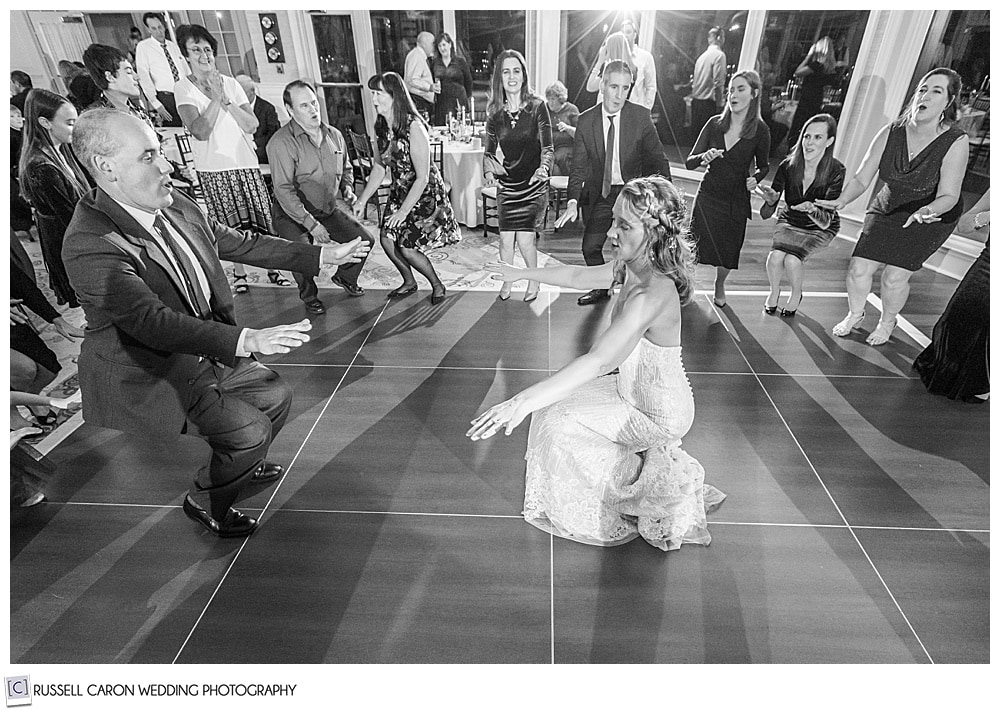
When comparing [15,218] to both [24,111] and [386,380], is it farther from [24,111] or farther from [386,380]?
[386,380]

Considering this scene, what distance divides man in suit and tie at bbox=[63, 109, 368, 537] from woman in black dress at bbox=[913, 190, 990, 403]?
10.7ft

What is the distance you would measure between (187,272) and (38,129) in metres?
1.87

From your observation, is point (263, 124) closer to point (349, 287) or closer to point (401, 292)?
point (349, 287)

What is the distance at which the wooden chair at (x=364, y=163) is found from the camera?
3.84 m

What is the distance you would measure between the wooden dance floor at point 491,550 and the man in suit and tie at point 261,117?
1.52m

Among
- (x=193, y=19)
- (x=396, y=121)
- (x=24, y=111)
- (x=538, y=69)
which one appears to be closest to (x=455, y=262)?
(x=396, y=121)

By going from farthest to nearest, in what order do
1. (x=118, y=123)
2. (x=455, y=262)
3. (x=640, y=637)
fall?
(x=455, y=262) → (x=640, y=637) → (x=118, y=123)

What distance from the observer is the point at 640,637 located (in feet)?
6.67

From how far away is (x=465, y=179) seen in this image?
Answer: 13.8 feet

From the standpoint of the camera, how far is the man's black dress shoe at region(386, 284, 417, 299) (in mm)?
4567

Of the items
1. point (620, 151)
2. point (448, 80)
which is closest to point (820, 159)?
point (620, 151)

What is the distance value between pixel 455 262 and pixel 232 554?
292 cm

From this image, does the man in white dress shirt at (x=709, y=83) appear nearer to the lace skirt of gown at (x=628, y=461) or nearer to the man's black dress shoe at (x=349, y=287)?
the lace skirt of gown at (x=628, y=461)

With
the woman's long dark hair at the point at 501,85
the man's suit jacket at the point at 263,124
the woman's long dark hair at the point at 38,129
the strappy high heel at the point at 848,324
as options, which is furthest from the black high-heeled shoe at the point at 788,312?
the woman's long dark hair at the point at 38,129
